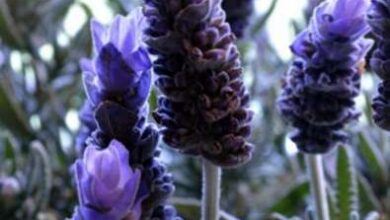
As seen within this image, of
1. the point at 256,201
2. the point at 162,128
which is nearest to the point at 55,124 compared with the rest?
the point at 256,201

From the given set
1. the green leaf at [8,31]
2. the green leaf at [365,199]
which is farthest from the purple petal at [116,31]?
the green leaf at [8,31]

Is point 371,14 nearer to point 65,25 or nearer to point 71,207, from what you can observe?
point 71,207

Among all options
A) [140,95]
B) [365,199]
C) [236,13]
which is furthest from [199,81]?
[365,199]

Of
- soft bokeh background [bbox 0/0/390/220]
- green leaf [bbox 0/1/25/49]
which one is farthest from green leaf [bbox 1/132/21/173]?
green leaf [bbox 0/1/25/49]

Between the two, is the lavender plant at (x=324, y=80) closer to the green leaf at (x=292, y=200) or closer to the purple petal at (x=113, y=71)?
the purple petal at (x=113, y=71)

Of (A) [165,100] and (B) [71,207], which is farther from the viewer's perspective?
(B) [71,207]

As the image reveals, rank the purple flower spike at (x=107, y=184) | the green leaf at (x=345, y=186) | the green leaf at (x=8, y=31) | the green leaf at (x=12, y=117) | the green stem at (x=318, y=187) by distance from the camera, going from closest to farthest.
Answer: the purple flower spike at (x=107, y=184) < the green stem at (x=318, y=187) < the green leaf at (x=345, y=186) < the green leaf at (x=12, y=117) < the green leaf at (x=8, y=31)

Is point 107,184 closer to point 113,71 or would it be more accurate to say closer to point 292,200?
point 113,71
